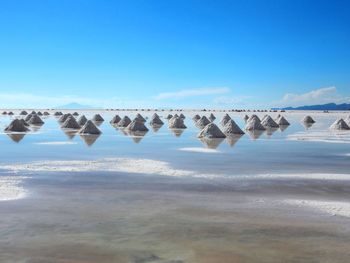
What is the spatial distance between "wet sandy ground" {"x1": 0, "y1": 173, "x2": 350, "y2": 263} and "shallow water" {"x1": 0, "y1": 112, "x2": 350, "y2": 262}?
0.5 inches

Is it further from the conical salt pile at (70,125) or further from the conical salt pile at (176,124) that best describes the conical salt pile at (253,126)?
the conical salt pile at (70,125)

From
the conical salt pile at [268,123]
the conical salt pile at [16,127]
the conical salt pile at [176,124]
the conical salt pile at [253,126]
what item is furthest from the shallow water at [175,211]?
the conical salt pile at [268,123]

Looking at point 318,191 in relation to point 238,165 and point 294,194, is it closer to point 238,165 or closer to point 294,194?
point 294,194

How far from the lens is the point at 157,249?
5.70 metres

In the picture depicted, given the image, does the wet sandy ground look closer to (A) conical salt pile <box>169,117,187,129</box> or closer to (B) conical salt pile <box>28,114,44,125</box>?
(A) conical salt pile <box>169,117,187,129</box>

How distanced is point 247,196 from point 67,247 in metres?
4.18

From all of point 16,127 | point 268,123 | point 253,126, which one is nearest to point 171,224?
point 16,127

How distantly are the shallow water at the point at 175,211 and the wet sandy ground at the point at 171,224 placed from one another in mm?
13

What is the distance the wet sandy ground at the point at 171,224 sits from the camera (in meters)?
5.54

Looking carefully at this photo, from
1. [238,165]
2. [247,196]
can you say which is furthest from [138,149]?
[247,196]

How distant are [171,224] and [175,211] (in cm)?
80

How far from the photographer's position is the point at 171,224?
6.82 metres

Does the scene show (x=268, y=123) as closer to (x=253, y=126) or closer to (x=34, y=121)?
(x=253, y=126)

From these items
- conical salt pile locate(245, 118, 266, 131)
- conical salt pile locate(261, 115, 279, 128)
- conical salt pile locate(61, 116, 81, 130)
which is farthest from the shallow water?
conical salt pile locate(261, 115, 279, 128)
